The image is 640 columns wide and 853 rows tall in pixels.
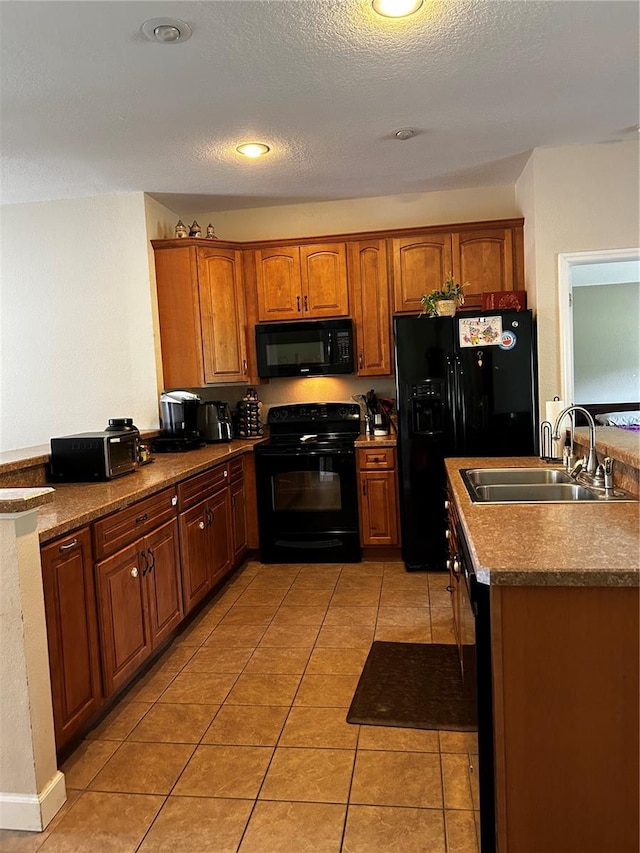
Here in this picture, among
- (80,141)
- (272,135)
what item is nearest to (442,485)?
(272,135)

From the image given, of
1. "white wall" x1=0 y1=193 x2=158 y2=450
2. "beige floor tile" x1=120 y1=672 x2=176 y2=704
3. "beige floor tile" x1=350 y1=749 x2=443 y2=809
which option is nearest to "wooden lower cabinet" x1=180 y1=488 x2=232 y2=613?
"beige floor tile" x1=120 y1=672 x2=176 y2=704

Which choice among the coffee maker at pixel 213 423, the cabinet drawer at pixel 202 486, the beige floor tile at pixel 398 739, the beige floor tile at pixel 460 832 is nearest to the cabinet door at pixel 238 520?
the cabinet drawer at pixel 202 486

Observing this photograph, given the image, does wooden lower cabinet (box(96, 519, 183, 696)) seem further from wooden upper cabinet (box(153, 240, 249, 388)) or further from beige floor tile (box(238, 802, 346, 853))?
wooden upper cabinet (box(153, 240, 249, 388))

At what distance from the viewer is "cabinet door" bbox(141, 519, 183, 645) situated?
9.11 ft

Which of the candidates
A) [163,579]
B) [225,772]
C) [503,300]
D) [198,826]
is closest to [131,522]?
[163,579]

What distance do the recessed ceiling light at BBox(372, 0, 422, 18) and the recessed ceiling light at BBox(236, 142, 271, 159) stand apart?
1.34 metres

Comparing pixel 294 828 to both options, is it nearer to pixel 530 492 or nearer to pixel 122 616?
pixel 122 616

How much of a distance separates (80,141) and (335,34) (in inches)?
66.2

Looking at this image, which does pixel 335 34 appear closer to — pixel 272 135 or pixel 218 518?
pixel 272 135

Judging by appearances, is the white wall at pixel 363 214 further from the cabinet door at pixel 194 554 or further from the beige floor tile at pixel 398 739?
the beige floor tile at pixel 398 739

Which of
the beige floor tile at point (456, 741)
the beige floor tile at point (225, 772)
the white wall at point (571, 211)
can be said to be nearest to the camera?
the beige floor tile at point (225, 772)

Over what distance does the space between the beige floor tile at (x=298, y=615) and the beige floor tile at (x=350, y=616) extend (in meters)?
0.05

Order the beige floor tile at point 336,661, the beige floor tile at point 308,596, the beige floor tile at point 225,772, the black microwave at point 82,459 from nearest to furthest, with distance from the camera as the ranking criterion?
the beige floor tile at point 225,772 → the beige floor tile at point 336,661 → the black microwave at point 82,459 → the beige floor tile at point 308,596

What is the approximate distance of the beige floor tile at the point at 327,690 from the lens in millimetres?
2490
